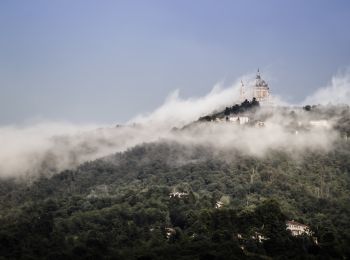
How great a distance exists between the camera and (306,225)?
276 feet

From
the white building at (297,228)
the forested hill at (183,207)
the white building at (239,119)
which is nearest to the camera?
the forested hill at (183,207)

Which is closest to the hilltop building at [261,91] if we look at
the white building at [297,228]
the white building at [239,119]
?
the white building at [239,119]

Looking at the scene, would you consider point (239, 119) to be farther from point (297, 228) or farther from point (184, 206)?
point (297, 228)

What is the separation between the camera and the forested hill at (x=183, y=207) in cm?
7262

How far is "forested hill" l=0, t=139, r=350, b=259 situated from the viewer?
72625 mm

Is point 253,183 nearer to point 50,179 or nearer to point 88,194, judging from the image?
point 88,194

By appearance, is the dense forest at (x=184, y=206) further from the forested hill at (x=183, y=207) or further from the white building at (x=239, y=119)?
the white building at (x=239, y=119)

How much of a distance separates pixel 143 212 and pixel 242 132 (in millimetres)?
29510

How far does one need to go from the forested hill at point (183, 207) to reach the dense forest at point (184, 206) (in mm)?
121

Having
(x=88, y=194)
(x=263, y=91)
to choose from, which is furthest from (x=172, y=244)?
(x=263, y=91)

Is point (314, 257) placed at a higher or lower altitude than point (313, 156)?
lower

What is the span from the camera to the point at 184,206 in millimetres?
89250

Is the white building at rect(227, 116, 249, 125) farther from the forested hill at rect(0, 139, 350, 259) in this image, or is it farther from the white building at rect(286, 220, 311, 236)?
the white building at rect(286, 220, 311, 236)

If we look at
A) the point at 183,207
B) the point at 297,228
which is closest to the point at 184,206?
the point at 183,207
